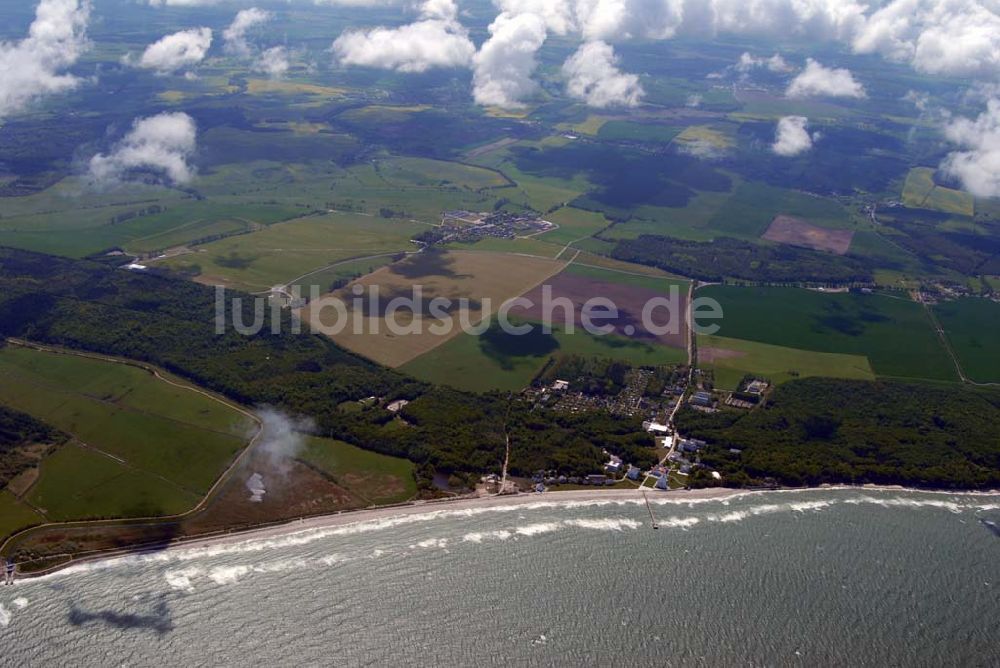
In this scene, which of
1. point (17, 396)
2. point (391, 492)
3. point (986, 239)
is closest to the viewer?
point (391, 492)

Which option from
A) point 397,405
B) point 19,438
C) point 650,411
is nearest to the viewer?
point 19,438

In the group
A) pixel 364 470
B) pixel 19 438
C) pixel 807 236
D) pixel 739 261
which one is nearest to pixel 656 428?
pixel 364 470

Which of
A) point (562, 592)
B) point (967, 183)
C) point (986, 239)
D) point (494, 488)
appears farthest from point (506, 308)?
point (967, 183)

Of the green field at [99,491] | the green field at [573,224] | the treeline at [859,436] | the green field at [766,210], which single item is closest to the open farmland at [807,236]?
the green field at [766,210]

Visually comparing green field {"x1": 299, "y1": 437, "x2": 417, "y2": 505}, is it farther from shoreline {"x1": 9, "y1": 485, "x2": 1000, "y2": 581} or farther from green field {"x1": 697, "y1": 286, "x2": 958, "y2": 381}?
green field {"x1": 697, "y1": 286, "x2": 958, "y2": 381}

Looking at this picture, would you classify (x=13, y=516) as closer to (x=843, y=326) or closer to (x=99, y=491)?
(x=99, y=491)

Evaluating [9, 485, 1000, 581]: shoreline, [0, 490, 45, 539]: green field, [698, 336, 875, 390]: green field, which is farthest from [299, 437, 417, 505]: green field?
[698, 336, 875, 390]: green field

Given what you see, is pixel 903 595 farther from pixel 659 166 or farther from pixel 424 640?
pixel 659 166
